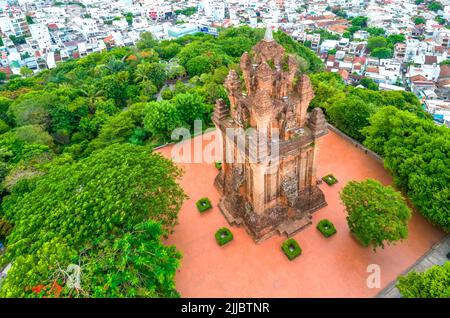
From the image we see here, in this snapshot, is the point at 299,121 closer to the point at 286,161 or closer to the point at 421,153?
the point at 286,161

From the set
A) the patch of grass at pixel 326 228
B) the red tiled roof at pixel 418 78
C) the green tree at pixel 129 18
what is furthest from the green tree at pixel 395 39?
the green tree at pixel 129 18

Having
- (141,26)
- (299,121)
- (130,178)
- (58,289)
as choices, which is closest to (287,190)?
(299,121)

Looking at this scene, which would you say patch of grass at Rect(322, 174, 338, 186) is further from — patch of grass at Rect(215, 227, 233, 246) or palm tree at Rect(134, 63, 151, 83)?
palm tree at Rect(134, 63, 151, 83)

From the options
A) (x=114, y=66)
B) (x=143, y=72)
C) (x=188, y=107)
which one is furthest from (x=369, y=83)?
(x=114, y=66)

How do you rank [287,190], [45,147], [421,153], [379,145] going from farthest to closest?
[45,147]
[379,145]
[421,153]
[287,190]

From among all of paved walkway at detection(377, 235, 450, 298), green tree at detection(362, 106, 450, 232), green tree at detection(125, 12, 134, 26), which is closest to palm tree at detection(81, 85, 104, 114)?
green tree at detection(362, 106, 450, 232)

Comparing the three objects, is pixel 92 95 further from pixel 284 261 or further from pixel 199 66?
pixel 284 261
